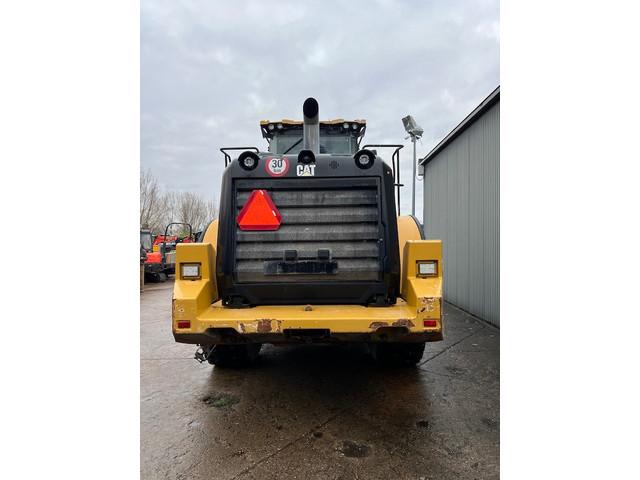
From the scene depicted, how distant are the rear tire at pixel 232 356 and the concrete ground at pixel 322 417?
0.10 meters

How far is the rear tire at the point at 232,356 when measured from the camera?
12.9ft

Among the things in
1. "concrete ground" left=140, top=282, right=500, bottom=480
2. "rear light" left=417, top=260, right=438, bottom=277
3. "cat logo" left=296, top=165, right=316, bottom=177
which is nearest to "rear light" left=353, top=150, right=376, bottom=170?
"cat logo" left=296, top=165, right=316, bottom=177

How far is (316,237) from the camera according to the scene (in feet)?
9.74

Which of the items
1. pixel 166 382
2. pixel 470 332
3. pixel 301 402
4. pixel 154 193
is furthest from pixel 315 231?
pixel 154 193

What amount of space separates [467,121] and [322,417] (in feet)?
18.3

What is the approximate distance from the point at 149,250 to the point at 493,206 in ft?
44.2

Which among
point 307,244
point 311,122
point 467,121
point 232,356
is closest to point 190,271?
point 307,244

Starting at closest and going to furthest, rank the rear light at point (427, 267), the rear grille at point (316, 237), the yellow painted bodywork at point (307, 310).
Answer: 1. the yellow painted bodywork at point (307, 310)
2. the rear light at point (427, 267)
3. the rear grille at point (316, 237)

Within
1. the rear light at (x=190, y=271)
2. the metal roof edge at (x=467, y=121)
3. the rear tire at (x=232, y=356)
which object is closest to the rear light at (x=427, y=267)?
the rear light at (x=190, y=271)

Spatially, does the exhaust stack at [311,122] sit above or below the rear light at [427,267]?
above

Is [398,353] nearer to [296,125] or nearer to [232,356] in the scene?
[232,356]

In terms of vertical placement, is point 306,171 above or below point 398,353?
above

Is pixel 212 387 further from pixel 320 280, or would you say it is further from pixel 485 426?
pixel 485 426

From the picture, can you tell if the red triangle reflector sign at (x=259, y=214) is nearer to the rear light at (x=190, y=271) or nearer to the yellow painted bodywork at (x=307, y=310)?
the yellow painted bodywork at (x=307, y=310)
